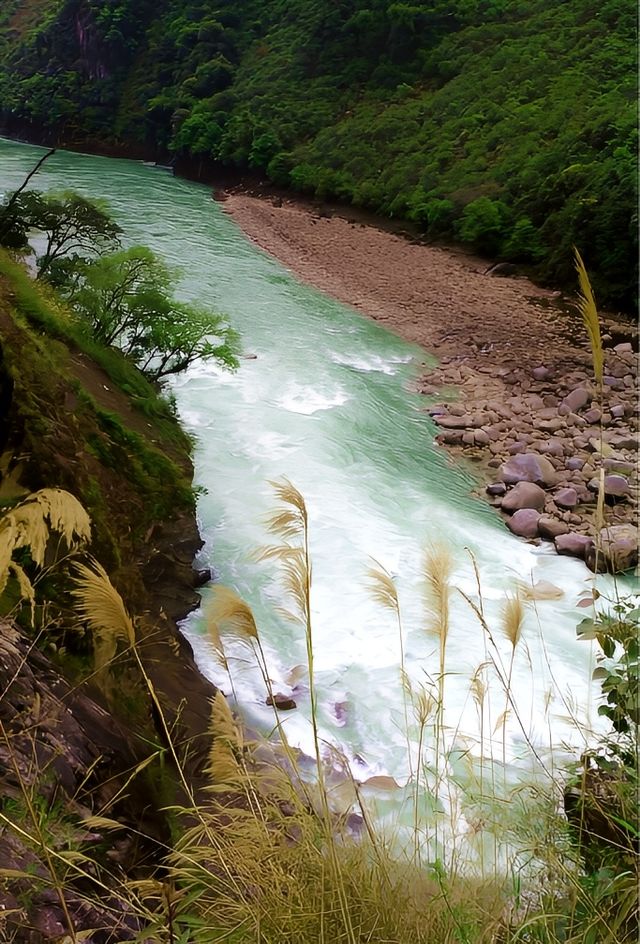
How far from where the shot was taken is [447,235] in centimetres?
2086

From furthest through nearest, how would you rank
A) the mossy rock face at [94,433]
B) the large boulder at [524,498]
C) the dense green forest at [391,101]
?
1. the dense green forest at [391,101]
2. the large boulder at [524,498]
3. the mossy rock face at [94,433]

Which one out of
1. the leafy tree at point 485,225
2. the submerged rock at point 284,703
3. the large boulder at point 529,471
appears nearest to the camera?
the submerged rock at point 284,703

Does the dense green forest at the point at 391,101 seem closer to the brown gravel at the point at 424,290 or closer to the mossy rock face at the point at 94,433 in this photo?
the brown gravel at the point at 424,290

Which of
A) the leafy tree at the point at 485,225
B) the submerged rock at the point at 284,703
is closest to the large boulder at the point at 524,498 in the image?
the submerged rock at the point at 284,703

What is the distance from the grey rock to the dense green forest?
10167mm

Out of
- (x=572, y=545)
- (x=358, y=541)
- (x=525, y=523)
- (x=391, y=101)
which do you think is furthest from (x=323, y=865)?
(x=391, y=101)

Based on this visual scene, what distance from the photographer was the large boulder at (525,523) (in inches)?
321

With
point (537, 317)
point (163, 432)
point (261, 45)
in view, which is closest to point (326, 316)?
point (537, 317)

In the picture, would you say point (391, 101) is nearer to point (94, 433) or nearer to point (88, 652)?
point (94, 433)

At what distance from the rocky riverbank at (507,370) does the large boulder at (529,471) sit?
2 centimetres

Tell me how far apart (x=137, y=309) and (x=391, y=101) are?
2634cm

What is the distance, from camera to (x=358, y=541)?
24.4ft

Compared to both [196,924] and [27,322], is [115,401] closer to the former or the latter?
[27,322]

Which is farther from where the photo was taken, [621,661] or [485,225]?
[485,225]
